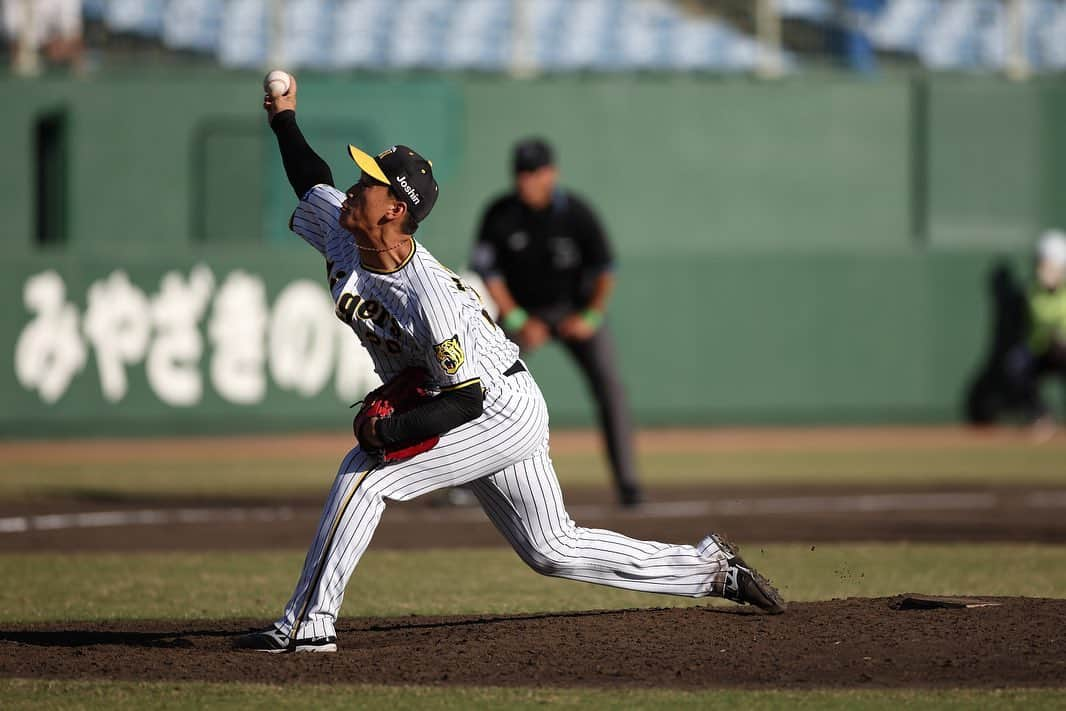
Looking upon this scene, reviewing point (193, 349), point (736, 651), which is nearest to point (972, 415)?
point (193, 349)

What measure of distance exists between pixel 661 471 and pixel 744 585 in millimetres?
7365

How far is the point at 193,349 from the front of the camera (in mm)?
15375

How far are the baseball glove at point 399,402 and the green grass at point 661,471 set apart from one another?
6307mm

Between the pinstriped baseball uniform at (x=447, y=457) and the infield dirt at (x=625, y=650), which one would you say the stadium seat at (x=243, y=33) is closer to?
the infield dirt at (x=625, y=650)

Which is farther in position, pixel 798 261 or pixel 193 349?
pixel 798 261

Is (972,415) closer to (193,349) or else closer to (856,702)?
(193,349)

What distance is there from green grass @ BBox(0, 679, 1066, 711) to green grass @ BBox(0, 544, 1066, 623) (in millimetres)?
1664

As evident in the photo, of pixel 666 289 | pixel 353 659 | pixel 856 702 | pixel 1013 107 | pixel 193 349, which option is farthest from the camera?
pixel 1013 107

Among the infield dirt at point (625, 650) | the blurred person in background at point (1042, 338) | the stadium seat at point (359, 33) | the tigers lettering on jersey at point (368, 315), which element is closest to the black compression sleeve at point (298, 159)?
the tigers lettering on jersey at point (368, 315)

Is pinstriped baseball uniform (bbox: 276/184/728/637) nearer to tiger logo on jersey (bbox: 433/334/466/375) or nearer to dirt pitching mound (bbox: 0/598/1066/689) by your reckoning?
tiger logo on jersey (bbox: 433/334/466/375)

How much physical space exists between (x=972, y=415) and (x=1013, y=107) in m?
3.37

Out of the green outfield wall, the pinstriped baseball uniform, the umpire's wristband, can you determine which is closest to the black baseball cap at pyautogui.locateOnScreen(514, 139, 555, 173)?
the umpire's wristband

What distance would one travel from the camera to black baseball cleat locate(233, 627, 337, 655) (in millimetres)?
5574

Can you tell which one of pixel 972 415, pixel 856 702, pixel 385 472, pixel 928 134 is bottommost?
pixel 972 415
